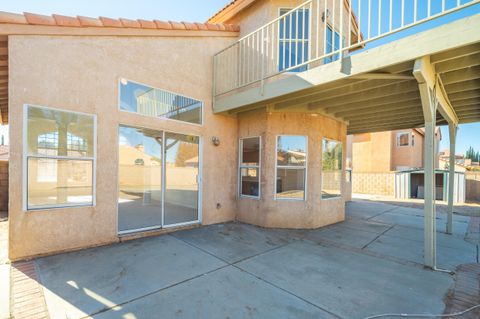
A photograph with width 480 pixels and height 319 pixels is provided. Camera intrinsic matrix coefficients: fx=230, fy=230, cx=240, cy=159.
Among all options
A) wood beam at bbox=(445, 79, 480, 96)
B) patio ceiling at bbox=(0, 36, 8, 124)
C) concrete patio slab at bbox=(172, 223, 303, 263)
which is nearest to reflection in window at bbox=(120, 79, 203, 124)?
patio ceiling at bbox=(0, 36, 8, 124)

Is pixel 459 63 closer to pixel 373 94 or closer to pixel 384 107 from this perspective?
pixel 373 94

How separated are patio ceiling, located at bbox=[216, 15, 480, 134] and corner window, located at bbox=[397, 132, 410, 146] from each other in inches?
614

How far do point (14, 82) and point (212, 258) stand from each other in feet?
14.2

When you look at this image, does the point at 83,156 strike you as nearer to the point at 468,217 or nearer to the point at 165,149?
the point at 165,149

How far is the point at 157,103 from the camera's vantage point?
17.3 feet

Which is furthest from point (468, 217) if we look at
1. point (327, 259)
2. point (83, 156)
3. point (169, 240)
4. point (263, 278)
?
point (83, 156)

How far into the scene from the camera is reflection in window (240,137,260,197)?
254 inches

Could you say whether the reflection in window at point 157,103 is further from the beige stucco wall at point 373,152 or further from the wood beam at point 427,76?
the beige stucco wall at point 373,152

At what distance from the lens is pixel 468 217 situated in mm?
8266

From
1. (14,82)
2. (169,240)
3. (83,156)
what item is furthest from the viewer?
(169,240)

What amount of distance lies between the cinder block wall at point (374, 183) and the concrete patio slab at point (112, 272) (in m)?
15.3

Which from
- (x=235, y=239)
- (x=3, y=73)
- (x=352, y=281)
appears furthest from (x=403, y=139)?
(x=3, y=73)

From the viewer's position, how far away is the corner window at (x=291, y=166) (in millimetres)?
6180

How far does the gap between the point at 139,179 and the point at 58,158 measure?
1.57 metres
